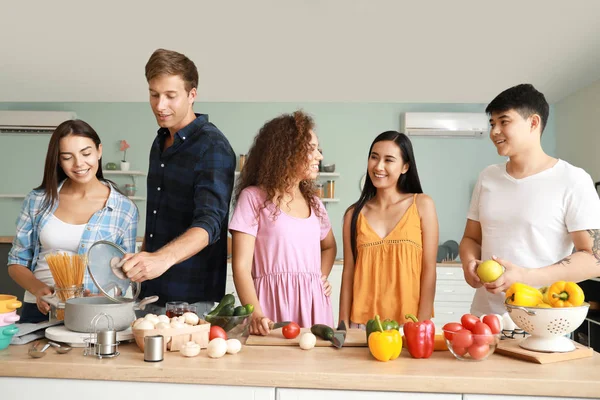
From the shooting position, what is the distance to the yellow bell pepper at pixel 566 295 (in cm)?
145

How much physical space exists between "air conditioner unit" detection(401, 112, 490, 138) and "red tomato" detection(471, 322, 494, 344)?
4.29 m

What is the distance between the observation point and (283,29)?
4.18 m

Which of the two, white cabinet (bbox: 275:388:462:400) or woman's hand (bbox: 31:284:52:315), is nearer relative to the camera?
white cabinet (bbox: 275:388:462:400)

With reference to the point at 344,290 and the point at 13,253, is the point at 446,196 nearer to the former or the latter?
the point at 344,290

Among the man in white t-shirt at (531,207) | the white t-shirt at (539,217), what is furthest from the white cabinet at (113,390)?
the white t-shirt at (539,217)

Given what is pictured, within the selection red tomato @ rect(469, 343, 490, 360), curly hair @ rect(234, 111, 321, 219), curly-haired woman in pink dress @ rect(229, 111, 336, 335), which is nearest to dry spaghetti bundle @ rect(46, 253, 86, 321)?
curly-haired woman in pink dress @ rect(229, 111, 336, 335)

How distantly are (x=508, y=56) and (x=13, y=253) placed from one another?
13.1 ft

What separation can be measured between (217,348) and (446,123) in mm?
4582

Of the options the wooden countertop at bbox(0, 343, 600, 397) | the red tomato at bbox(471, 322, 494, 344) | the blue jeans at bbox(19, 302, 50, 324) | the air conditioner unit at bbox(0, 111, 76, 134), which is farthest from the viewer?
the air conditioner unit at bbox(0, 111, 76, 134)

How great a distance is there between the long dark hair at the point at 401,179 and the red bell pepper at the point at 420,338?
89cm

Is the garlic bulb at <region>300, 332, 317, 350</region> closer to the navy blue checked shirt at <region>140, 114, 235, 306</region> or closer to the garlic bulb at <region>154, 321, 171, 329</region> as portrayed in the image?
the garlic bulb at <region>154, 321, 171, 329</region>

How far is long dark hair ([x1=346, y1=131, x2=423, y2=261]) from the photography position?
2369mm

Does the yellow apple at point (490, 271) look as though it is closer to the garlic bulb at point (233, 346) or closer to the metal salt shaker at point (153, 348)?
the garlic bulb at point (233, 346)

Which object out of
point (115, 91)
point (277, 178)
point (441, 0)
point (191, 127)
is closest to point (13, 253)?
point (191, 127)
